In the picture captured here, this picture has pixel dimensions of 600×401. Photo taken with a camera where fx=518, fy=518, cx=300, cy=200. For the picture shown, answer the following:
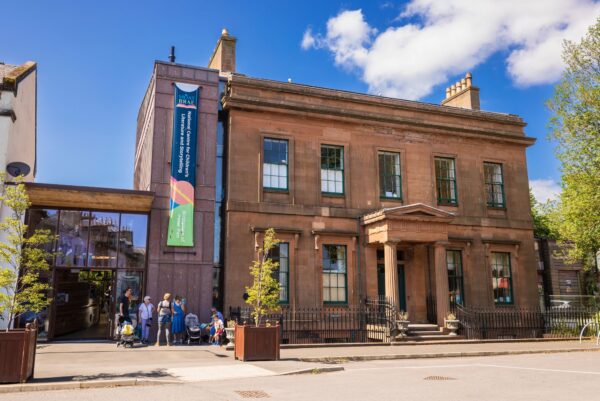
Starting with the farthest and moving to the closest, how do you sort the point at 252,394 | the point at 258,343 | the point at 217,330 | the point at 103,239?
the point at 103,239, the point at 217,330, the point at 258,343, the point at 252,394

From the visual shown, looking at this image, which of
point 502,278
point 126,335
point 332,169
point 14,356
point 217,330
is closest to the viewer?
point 14,356

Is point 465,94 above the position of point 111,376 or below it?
above

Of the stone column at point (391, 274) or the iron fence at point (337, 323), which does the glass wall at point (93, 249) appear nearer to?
the iron fence at point (337, 323)

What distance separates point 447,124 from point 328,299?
32.8 feet

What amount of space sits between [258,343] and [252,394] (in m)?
4.42

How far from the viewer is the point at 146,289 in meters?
18.2

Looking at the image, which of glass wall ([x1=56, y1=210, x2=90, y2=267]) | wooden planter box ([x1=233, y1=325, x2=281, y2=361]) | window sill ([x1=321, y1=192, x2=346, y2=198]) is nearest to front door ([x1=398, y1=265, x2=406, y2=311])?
window sill ([x1=321, y1=192, x2=346, y2=198])

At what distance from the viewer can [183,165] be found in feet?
63.6

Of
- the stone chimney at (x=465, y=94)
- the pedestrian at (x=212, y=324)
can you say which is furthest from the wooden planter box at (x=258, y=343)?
the stone chimney at (x=465, y=94)

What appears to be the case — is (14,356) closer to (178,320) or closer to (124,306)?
(124,306)

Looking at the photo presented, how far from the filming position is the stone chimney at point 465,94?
26.7 metres

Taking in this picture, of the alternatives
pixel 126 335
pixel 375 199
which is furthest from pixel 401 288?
pixel 126 335

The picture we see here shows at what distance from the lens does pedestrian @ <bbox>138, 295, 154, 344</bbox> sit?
17516 mm

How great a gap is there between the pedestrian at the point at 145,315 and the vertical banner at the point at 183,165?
2.24 m
